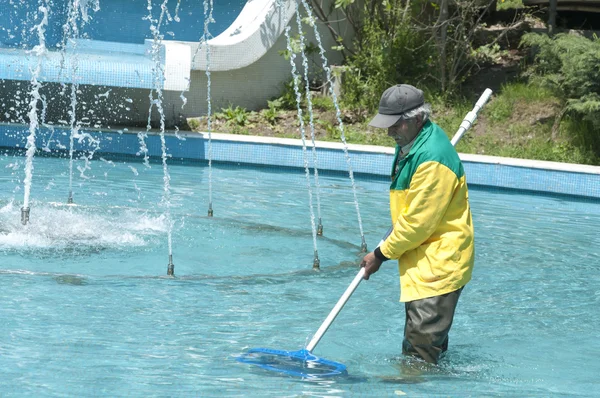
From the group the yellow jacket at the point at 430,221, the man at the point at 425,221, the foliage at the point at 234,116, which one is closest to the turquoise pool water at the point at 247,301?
the man at the point at 425,221

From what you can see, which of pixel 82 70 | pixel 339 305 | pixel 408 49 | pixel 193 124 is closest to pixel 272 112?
pixel 193 124

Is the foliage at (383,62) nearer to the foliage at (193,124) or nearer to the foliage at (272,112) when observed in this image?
the foliage at (272,112)

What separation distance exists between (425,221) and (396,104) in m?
0.51

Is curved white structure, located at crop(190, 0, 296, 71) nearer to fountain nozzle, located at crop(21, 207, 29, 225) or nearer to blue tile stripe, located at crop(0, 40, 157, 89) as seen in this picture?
blue tile stripe, located at crop(0, 40, 157, 89)

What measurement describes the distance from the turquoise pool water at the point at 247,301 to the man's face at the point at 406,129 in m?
1.04

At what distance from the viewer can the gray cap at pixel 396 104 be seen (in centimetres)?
420

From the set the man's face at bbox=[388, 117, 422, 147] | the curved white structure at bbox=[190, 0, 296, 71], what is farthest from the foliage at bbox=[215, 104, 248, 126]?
the man's face at bbox=[388, 117, 422, 147]

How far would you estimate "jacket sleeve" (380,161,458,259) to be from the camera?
411 cm

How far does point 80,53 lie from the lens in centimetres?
1255

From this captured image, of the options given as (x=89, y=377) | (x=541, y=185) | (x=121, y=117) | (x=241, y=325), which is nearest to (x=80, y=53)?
(x=121, y=117)

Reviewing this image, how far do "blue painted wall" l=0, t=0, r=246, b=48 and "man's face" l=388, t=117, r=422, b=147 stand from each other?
1025 cm

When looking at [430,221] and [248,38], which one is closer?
[430,221]

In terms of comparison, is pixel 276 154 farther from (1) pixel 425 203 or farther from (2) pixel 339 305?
(1) pixel 425 203

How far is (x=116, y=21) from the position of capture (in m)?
14.8
